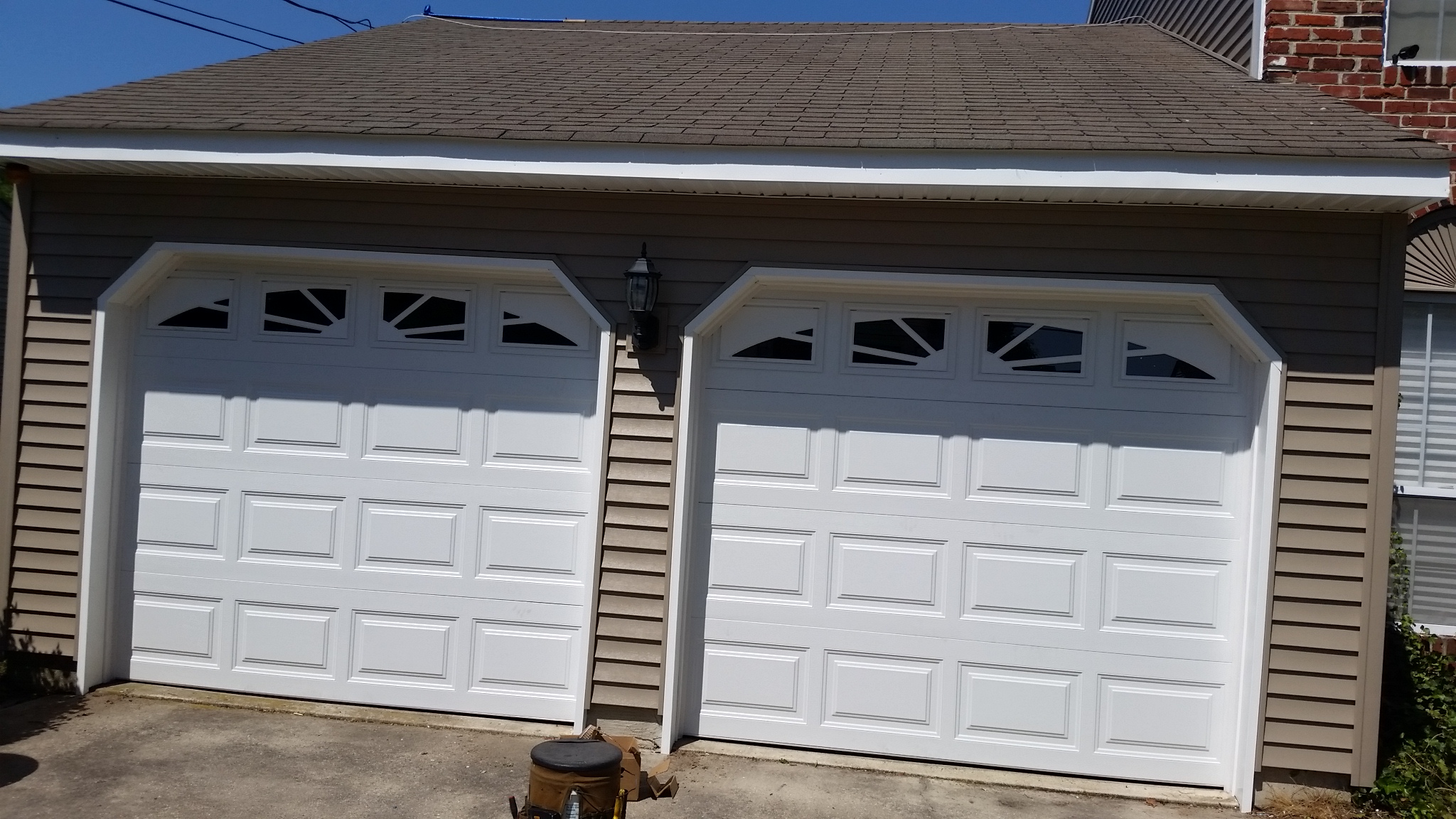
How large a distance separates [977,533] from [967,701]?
823mm

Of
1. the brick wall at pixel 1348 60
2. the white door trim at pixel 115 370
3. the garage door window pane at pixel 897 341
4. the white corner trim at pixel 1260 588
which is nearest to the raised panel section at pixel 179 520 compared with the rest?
the white door trim at pixel 115 370

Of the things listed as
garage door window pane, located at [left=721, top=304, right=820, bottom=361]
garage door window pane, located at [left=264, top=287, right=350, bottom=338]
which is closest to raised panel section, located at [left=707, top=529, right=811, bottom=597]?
garage door window pane, located at [left=721, top=304, right=820, bottom=361]

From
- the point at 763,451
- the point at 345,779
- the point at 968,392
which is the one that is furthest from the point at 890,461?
the point at 345,779

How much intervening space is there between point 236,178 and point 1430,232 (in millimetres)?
6384

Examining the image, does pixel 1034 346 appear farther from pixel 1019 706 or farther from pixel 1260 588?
pixel 1019 706

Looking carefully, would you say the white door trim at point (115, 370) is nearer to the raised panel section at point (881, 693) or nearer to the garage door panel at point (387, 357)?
the garage door panel at point (387, 357)

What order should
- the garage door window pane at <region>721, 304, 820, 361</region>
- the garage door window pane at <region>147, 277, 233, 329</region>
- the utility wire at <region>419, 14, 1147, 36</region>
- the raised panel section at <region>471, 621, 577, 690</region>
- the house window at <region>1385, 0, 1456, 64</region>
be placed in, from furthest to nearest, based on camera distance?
the utility wire at <region>419, 14, 1147, 36</region>, the house window at <region>1385, 0, 1456, 64</region>, the garage door window pane at <region>147, 277, 233, 329</region>, the raised panel section at <region>471, 621, 577, 690</region>, the garage door window pane at <region>721, 304, 820, 361</region>

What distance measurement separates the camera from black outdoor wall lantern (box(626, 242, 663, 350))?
5.12 meters

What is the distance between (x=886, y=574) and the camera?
5297mm

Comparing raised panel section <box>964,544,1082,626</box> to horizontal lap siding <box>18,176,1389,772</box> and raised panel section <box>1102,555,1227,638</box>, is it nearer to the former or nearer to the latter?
raised panel section <box>1102,555,1227,638</box>

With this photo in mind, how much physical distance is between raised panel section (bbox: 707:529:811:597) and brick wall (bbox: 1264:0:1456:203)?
379 cm

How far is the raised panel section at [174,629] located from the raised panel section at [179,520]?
0.27 meters

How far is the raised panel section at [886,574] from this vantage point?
5.26 meters

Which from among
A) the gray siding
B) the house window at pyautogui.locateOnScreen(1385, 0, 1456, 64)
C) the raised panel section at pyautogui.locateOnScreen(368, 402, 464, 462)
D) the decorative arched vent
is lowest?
the raised panel section at pyautogui.locateOnScreen(368, 402, 464, 462)
